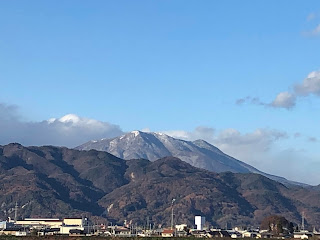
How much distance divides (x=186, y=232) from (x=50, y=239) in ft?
312

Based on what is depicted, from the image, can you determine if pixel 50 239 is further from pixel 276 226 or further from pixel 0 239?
pixel 276 226

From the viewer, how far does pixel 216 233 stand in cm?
19588

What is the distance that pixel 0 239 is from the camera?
104188 millimetres

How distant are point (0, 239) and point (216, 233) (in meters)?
103

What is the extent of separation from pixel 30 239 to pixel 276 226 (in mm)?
108494

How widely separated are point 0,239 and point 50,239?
29.6 feet

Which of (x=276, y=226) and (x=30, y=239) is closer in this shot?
(x=30, y=239)

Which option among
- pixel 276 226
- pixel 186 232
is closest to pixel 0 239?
pixel 186 232

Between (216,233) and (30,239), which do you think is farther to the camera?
(216,233)

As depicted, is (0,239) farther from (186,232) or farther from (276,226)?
(276,226)

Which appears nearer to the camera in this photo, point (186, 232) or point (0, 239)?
point (0, 239)

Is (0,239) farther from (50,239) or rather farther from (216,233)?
(216,233)

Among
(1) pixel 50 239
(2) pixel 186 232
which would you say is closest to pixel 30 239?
(1) pixel 50 239

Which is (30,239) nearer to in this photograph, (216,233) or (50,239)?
(50,239)
